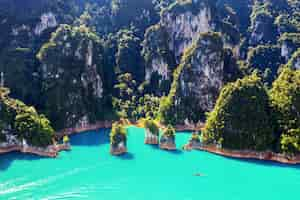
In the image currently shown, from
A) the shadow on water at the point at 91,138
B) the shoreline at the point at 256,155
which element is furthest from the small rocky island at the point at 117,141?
the shoreline at the point at 256,155

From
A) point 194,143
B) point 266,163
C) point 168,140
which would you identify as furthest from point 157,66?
point 266,163

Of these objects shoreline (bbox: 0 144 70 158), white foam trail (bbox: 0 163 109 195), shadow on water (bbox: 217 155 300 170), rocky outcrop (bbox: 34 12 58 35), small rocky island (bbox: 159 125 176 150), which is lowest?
white foam trail (bbox: 0 163 109 195)

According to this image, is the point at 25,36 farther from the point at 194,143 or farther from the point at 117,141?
the point at 194,143

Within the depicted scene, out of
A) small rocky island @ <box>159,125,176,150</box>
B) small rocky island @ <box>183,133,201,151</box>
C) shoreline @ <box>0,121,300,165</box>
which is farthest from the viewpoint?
small rocky island @ <box>159,125,176,150</box>

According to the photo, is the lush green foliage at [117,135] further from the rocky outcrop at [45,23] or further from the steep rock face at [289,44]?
the steep rock face at [289,44]

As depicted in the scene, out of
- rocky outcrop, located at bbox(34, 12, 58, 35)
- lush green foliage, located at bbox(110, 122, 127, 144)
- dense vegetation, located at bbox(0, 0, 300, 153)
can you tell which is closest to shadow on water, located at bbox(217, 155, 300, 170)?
dense vegetation, located at bbox(0, 0, 300, 153)

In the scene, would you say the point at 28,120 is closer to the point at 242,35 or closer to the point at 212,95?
the point at 212,95

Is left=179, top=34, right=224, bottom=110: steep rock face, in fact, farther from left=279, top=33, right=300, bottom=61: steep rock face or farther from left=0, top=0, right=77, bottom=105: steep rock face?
left=0, top=0, right=77, bottom=105: steep rock face

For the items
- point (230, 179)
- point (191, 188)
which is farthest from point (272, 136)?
point (191, 188)
